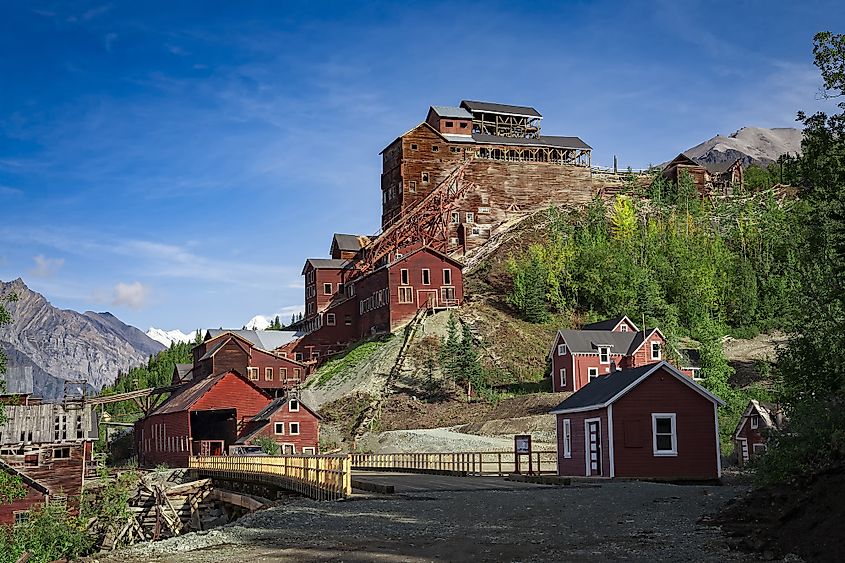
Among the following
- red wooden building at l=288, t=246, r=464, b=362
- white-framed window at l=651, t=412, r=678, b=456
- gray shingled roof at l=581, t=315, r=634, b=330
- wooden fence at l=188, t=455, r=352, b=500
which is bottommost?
wooden fence at l=188, t=455, r=352, b=500

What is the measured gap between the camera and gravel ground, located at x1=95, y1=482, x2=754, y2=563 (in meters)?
14.8

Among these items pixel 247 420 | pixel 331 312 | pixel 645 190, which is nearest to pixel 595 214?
pixel 645 190

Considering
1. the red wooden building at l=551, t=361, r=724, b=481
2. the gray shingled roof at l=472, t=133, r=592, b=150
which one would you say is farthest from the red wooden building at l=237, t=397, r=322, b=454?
the gray shingled roof at l=472, t=133, r=592, b=150

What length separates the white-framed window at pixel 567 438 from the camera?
119 ft

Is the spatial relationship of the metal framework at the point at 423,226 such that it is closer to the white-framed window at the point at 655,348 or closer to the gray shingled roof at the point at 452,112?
the gray shingled roof at the point at 452,112

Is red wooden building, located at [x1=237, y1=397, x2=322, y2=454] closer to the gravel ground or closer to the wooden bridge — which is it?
the wooden bridge

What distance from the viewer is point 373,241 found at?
9106 cm

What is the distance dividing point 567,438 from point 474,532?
1987cm

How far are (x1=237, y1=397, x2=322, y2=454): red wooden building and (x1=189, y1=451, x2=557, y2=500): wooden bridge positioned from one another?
233 inches

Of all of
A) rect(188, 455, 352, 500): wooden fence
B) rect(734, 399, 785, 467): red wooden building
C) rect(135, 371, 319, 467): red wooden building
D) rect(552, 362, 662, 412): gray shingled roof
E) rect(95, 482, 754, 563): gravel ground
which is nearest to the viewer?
rect(95, 482, 754, 563): gravel ground

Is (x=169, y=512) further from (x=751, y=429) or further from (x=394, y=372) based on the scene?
(x=394, y=372)

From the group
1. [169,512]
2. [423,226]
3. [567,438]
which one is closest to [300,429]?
[169,512]

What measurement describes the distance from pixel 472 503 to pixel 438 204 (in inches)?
2835

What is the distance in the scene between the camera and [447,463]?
133 feet
